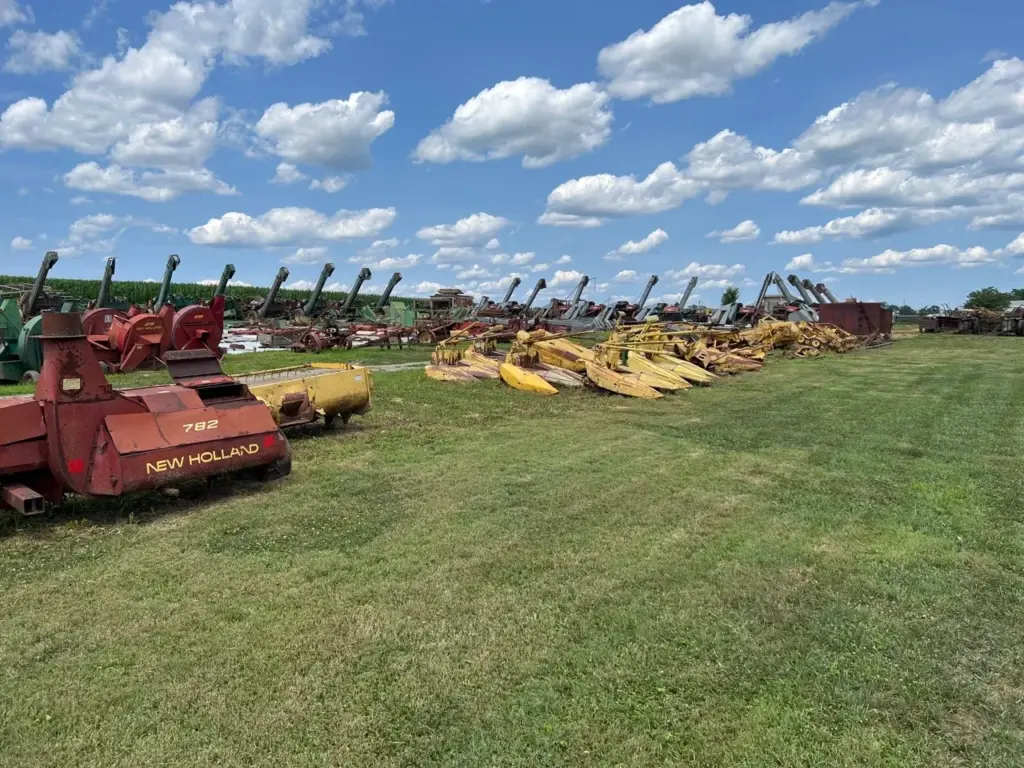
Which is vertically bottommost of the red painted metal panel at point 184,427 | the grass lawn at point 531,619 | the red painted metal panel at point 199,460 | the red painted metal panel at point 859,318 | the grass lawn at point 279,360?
the grass lawn at point 531,619

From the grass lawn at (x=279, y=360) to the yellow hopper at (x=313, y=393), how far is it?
410cm

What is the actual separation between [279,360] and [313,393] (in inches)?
429

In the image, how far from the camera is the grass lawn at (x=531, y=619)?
9.16 ft

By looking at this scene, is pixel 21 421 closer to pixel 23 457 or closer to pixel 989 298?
pixel 23 457

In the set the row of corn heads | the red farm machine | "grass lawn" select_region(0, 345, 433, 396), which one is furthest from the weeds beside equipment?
the red farm machine

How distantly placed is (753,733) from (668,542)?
Answer: 2.16 metres

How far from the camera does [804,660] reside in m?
3.35

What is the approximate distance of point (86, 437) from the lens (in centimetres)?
529

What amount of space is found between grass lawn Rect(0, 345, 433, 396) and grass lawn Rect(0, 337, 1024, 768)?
339 inches

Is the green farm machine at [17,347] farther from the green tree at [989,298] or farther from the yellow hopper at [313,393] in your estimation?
the green tree at [989,298]

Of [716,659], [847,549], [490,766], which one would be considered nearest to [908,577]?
[847,549]

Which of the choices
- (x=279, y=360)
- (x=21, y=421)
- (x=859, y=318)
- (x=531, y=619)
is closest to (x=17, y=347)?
(x=279, y=360)

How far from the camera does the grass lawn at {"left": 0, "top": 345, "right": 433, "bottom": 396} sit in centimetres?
1382

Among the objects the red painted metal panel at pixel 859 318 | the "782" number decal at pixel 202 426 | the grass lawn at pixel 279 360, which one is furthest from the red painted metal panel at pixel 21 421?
the red painted metal panel at pixel 859 318
